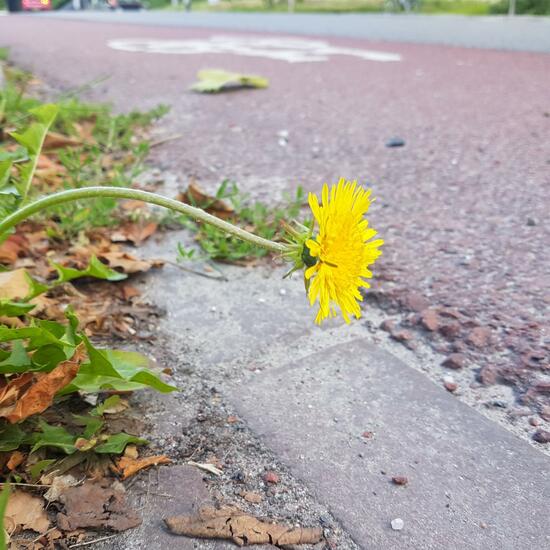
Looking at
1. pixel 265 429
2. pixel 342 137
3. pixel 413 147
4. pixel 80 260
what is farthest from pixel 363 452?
pixel 342 137

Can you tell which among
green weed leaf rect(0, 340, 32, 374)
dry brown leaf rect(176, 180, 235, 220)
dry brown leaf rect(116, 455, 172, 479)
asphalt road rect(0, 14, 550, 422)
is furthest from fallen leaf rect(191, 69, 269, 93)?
dry brown leaf rect(116, 455, 172, 479)

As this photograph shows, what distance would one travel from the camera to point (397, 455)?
1.08 m

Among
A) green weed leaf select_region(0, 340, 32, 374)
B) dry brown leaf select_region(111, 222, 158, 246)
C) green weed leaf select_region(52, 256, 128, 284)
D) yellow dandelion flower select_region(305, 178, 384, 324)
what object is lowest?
dry brown leaf select_region(111, 222, 158, 246)

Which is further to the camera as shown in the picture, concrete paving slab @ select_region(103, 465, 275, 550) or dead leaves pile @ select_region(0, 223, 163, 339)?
dead leaves pile @ select_region(0, 223, 163, 339)

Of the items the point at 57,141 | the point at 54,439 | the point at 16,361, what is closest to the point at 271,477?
the point at 54,439

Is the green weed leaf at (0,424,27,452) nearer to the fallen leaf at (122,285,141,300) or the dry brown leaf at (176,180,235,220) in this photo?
the fallen leaf at (122,285,141,300)

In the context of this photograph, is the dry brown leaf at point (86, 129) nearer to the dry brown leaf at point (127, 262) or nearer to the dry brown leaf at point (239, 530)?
the dry brown leaf at point (127, 262)

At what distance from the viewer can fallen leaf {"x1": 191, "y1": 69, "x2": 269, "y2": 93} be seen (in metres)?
3.93

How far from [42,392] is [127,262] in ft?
2.13

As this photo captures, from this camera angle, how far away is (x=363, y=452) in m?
1.09

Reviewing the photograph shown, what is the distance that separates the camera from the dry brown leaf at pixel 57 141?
2.52 m

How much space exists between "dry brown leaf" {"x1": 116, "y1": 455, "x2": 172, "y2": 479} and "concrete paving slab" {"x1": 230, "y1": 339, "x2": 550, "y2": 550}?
175mm

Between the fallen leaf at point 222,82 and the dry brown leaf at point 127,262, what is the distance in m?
2.41

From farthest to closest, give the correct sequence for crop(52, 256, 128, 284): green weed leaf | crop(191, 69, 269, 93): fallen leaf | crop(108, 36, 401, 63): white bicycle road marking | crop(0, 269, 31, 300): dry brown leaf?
1. crop(108, 36, 401, 63): white bicycle road marking
2. crop(191, 69, 269, 93): fallen leaf
3. crop(52, 256, 128, 284): green weed leaf
4. crop(0, 269, 31, 300): dry brown leaf
